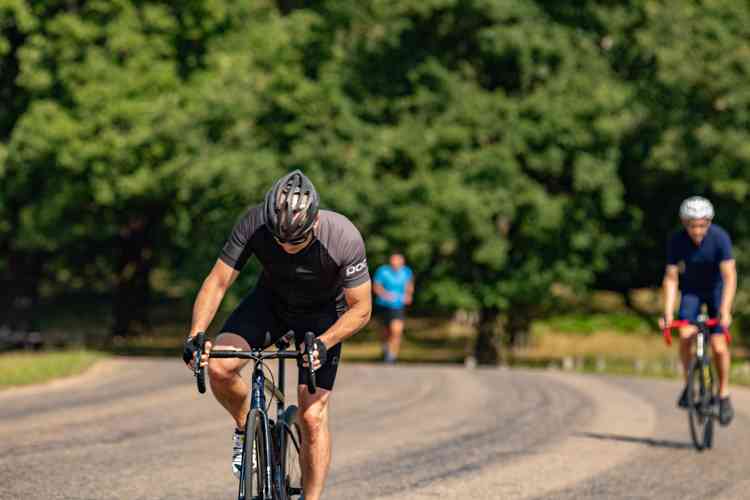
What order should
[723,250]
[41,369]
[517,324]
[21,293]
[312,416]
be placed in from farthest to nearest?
[21,293]
[517,324]
[41,369]
[723,250]
[312,416]

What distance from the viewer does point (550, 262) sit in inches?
1093

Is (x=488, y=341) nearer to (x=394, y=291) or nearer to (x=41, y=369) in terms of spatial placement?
(x=394, y=291)

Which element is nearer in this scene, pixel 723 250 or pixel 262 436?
pixel 262 436

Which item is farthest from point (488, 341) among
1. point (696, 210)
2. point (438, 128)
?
point (696, 210)

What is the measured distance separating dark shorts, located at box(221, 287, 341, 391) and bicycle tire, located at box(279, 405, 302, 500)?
0.22 metres

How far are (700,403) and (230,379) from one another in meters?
6.19

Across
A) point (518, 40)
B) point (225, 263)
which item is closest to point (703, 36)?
point (518, 40)

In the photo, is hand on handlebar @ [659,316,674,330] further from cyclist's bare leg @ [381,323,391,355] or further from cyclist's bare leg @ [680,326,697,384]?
cyclist's bare leg @ [381,323,391,355]

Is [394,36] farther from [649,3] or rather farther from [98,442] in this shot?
[98,442]

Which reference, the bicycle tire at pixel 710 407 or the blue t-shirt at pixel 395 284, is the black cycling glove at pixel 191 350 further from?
the blue t-shirt at pixel 395 284

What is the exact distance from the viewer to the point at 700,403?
38.0 ft

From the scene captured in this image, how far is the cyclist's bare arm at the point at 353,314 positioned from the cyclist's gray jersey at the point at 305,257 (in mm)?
41

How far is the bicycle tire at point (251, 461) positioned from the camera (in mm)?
6062

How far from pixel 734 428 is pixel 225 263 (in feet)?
26.4
